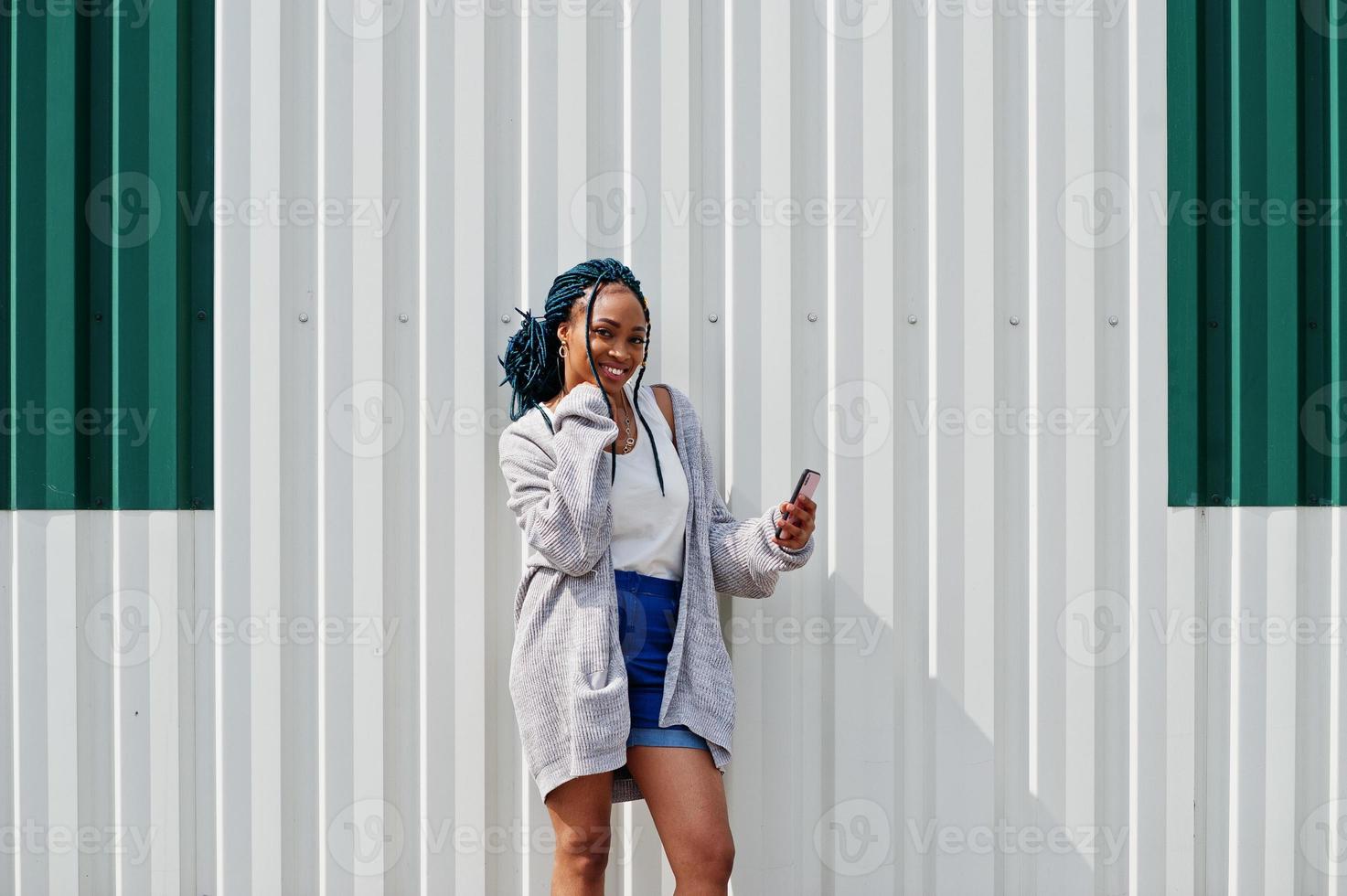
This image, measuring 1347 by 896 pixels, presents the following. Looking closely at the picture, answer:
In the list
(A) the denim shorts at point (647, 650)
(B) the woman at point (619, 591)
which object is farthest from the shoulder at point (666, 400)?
(A) the denim shorts at point (647, 650)

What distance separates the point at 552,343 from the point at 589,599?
0.73 m

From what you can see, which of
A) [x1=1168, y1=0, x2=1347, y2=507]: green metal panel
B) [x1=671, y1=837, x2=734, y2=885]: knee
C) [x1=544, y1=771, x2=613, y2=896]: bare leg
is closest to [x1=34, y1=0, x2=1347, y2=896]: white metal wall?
[x1=1168, y1=0, x2=1347, y2=507]: green metal panel

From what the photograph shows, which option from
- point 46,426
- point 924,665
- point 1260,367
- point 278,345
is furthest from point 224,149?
point 1260,367

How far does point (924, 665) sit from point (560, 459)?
129cm

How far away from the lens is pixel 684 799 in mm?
2410

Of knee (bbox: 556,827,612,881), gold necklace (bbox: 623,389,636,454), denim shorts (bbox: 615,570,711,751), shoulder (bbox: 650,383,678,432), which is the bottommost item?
knee (bbox: 556,827,612,881)

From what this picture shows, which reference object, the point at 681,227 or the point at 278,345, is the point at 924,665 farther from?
the point at 278,345

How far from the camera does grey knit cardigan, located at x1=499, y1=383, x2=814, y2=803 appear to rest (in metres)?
2.40

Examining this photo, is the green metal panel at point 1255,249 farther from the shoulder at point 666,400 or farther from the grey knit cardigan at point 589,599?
the shoulder at point 666,400

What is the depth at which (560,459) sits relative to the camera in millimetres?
2426

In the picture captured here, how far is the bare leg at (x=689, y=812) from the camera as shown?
2.36 m

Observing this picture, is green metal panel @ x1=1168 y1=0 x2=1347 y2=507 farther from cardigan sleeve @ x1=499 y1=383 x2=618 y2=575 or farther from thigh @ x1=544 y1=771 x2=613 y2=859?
thigh @ x1=544 y1=771 x2=613 y2=859

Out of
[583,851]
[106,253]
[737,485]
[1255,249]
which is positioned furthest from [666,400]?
[1255,249]

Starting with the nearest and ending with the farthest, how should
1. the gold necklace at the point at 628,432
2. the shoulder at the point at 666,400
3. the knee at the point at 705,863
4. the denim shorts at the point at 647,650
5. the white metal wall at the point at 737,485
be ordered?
the knee at the point at 705,863 < the denim shorts at the point at 647,650 < the gold necklace at the point at 628,432 < the shoulder at the point at 666,400 < the white metal wall at the point at 737,485
